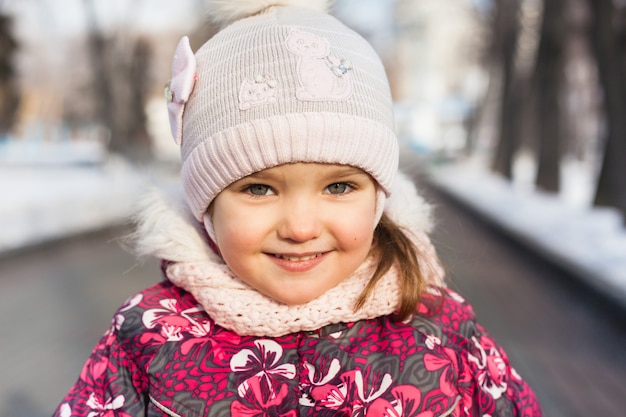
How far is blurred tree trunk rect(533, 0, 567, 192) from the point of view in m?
14.3

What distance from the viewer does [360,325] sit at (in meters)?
1.84

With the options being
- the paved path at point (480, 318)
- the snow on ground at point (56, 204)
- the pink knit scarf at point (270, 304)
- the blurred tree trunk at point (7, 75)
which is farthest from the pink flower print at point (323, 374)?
the blurred tree trunk at point (7, 75)

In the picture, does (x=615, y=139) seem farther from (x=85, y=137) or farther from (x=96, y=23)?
(x=85, y=137)

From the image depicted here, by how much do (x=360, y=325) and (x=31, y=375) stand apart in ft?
11.5

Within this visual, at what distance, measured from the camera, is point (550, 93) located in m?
→ 15.2

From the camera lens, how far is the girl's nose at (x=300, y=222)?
166 centimetres

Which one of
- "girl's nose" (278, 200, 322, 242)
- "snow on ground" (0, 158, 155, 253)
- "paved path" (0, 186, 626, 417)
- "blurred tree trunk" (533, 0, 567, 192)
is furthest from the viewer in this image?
"blurred tree trunk" (533, 0, 567, 192)

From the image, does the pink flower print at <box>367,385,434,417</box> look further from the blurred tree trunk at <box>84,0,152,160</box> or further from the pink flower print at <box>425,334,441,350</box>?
the blurred tree trunk at <box>84,0,152,160</box>

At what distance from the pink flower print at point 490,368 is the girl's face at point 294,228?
438 millimetres

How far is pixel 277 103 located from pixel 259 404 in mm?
779

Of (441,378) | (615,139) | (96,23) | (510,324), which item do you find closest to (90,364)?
(441,378)

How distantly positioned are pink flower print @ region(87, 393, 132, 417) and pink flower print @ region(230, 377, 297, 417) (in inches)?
12.1

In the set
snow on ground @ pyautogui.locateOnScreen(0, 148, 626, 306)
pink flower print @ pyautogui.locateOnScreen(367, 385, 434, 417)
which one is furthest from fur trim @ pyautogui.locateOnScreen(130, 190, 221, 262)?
pink flower print @ pyautogui.locateOnScreen(367, 385, 434, 417)

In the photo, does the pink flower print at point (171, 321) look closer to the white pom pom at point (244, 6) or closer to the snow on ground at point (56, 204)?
the white pom pom at point (244, 6)
